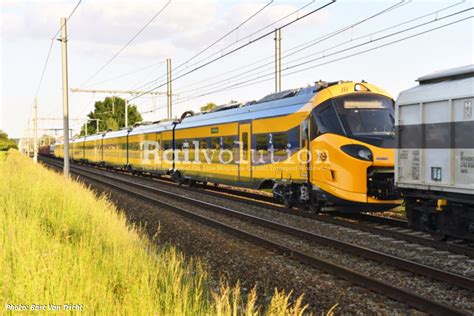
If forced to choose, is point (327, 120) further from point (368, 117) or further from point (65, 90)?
point (65, 90)

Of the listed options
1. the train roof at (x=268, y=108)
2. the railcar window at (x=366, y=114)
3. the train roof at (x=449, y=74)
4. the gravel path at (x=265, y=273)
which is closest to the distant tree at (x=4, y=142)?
the train roof at (x=268, y=108)

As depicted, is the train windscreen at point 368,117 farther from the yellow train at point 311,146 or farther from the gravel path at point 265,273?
the gravel path at point 265,273

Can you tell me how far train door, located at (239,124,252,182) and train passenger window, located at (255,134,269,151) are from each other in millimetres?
537

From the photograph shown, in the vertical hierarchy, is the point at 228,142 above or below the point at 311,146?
above

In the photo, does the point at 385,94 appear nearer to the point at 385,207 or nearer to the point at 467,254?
the point at 385,207

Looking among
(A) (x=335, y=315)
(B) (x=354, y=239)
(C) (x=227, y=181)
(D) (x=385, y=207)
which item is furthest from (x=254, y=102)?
(A) (x=335, y=315)

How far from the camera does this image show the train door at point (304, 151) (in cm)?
1238

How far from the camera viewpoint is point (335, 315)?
216 inches

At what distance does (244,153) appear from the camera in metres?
16.2

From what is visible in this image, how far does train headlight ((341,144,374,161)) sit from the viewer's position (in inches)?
434

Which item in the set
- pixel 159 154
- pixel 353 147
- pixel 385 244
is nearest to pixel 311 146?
pixel 353 147

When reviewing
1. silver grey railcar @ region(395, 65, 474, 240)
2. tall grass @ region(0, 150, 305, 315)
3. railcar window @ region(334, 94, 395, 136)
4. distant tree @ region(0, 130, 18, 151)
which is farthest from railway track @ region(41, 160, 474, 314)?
distant tree @ region(0, 130, 18, 151)

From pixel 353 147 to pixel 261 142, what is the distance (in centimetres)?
440

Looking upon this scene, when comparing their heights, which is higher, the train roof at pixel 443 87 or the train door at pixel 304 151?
the train roof at pixel 443 87
